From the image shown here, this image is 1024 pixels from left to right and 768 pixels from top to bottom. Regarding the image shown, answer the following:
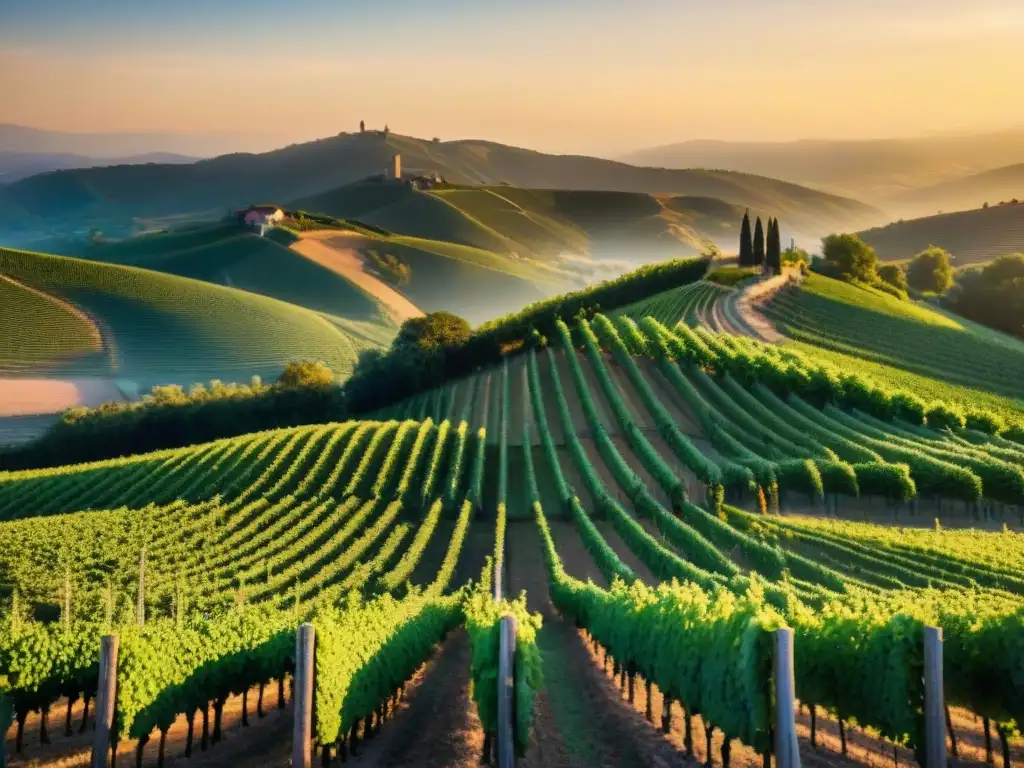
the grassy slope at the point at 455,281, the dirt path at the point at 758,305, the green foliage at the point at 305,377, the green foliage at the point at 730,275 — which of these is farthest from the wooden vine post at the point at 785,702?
the grassy slope at the point at 455,281

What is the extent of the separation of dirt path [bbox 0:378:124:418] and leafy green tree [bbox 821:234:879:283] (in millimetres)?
56011

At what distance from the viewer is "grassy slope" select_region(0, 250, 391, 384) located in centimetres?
9062

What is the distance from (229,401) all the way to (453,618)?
41.3 meters

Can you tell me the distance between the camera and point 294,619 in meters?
20.3

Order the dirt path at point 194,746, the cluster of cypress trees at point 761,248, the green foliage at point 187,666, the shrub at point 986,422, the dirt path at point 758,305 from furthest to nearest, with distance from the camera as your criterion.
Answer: the cluster of cypress trees at point 761,248 → the dirt path at point 758,305 → the shrub at point 986,422 → the dirt path at point 194,746 → the green foliage at point 187,666

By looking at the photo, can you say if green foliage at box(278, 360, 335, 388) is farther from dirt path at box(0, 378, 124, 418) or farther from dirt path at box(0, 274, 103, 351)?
dirt path at box(0, 274, 103, 351)

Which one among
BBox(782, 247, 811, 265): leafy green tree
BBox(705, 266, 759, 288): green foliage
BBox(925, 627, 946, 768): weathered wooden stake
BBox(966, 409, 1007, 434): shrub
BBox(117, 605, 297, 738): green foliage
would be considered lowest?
BBox(966, 409, 1007, 434): shrub

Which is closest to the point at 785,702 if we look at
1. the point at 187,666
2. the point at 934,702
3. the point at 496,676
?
the point at 934,702

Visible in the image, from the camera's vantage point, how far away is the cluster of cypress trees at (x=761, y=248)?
239 feet

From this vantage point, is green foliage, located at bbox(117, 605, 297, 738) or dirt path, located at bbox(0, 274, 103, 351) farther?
dirt path, located at bbox(0, 274, 103, 351)

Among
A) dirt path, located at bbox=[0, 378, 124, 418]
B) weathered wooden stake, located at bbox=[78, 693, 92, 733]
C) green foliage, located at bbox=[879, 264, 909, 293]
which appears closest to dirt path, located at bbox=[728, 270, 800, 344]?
green foliage, located at bbox=[879, 264, 909, 293]

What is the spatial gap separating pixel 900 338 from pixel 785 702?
180 feet

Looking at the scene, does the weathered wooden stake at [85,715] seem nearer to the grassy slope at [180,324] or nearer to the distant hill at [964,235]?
the grassy slope at [180,324]

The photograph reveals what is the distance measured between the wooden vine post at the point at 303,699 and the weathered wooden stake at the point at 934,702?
6.56 m
